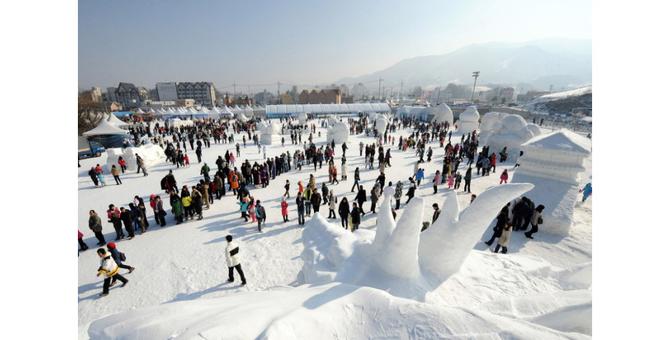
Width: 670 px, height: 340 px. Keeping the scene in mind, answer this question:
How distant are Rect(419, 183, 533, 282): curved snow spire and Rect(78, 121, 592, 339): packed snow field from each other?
22 cm

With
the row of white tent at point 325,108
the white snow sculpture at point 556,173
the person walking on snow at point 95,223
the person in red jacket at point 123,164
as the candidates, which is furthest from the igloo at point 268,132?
the row of white tent at point 325,108

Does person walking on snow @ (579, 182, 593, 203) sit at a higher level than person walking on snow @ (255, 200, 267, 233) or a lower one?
higher

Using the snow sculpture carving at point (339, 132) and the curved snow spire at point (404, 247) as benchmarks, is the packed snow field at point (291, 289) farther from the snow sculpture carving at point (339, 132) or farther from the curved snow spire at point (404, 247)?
the snow sculpture carving at point (339, 132)

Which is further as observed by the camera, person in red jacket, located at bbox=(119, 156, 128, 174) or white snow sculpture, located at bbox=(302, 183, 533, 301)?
person in red jacket, located at bbox=(119, 156, 128, 174)

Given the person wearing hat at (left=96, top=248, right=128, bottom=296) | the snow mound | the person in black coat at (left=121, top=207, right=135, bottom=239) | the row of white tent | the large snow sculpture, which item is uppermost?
the row of white tent

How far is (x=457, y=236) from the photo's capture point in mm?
3928

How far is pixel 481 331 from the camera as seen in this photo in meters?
1.94

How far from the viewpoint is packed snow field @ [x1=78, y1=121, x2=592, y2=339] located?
83.5 inches

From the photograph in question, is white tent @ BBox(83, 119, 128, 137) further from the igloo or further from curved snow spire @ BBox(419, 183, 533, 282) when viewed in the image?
curved snow spire @ BBox(419, 183, 533, 282)

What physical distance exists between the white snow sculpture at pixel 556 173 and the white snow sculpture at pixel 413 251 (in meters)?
5.25

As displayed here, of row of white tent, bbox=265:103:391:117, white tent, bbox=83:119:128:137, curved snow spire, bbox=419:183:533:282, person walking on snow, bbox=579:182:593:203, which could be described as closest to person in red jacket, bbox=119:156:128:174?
white tent, bbox=83:119:128:137

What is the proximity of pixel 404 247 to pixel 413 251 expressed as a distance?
16 centimetres

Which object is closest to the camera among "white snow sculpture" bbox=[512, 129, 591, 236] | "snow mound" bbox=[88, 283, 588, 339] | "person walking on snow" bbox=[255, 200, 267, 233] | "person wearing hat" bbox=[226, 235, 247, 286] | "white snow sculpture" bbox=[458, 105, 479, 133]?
"snow mound" bbox=[88, 283, 588, 339]

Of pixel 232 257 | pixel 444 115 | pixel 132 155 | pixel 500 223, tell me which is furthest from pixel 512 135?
pixel 132 155
